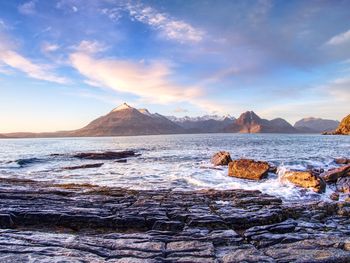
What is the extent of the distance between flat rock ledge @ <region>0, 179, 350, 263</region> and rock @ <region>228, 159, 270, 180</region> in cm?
1153

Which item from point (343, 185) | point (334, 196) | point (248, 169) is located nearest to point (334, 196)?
point (334, 196)

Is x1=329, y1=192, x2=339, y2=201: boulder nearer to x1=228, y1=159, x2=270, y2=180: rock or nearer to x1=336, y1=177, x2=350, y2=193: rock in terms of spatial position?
x1=336, y1=177, x2=350, y2=193: rock

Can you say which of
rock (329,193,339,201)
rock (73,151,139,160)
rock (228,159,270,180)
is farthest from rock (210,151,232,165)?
rock (73,151,139,160)

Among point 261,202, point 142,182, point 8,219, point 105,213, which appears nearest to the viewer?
point 8,219

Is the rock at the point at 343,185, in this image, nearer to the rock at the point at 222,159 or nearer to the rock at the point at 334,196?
the rock at the point at 334,196

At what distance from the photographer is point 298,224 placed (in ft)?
38.2

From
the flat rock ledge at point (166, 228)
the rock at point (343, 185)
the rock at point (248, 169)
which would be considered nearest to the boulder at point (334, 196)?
the rock at point (343, 185)

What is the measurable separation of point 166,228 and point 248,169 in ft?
63.5

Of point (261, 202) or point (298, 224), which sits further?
point (261, 202)

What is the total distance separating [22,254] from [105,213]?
4.87 meters

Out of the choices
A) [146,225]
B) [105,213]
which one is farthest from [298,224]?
[105,213]

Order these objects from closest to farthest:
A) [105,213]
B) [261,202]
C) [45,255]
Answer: [45,255] → [105,213] → [261,202]

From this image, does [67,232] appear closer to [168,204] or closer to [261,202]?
[168,204]

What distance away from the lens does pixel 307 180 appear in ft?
74.5
